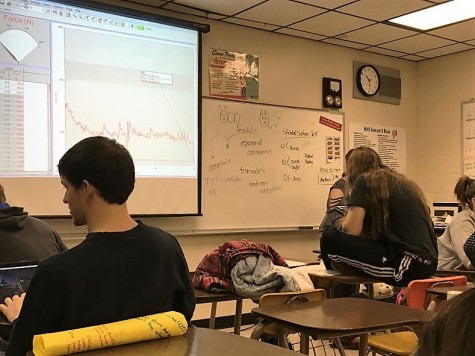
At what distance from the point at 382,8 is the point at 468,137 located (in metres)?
1.90

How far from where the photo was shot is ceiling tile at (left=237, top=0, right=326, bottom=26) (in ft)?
13.9

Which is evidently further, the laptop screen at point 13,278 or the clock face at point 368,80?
the clock face at point 368,80

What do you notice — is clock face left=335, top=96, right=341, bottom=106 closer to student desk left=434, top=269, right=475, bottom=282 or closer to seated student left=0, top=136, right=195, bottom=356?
student desk left=434, top=269, right=475, bottom=282

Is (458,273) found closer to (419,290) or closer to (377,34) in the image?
(419,290)

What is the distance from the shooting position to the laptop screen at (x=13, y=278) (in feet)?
5.78

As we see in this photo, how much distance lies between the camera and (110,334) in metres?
1.30

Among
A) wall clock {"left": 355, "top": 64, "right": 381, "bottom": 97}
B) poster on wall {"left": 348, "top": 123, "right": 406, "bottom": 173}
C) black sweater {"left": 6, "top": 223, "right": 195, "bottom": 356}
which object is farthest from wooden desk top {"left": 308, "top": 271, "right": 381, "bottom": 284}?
wall clock {"left": 355, "top": 64, "right": 381, "bottom": 97}

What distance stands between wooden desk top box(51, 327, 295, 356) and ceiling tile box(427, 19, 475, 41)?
4.08m

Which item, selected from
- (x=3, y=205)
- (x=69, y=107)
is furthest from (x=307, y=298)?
(x=69, y=107)

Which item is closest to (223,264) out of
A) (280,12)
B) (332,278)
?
(332,278)

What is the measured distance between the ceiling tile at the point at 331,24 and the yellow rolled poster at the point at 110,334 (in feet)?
11.6

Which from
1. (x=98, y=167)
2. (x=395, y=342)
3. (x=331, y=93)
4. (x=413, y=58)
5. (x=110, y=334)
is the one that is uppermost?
(x=413, y=58)

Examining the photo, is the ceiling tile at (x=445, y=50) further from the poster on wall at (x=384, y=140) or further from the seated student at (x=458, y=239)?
the seated student at (x=458, y=239)

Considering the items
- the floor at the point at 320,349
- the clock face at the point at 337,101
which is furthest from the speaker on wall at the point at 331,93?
the floor at the point at 320,349
